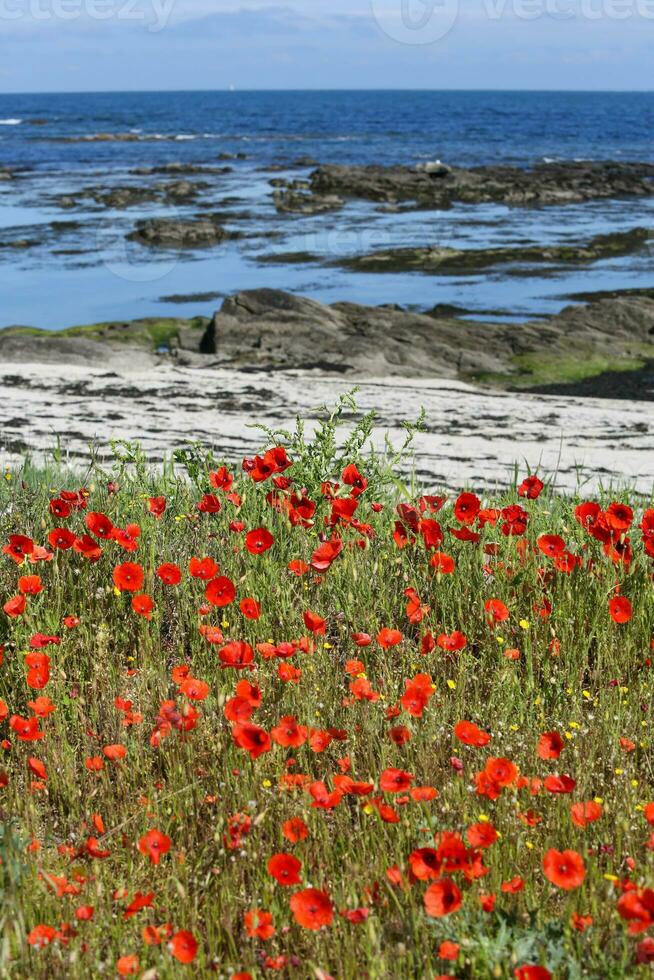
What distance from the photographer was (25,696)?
341 centimetres

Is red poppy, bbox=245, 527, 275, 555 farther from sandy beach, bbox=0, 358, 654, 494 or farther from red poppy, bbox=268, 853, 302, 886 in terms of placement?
sandy beach, bbox=0, 358, 654, 494

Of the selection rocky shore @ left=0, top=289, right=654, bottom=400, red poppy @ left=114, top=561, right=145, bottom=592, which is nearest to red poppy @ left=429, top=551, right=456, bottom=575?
red poppy @ left=114, top=561, right=145, bottom=592

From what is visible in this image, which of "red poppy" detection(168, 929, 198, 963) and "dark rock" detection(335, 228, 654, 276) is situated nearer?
"red poppy" detection(168, 929, 198, 963)

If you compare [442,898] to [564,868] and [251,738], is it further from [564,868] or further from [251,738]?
[251,738]

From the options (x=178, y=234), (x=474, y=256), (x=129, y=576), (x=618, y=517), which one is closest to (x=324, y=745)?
(x=129, y=576)

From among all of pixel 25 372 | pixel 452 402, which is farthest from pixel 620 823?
pixel 25 372

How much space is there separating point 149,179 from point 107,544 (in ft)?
150

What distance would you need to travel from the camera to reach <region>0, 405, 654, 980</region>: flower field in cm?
218

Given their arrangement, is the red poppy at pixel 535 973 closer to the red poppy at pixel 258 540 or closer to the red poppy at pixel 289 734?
the red poppy at pixel 289 734

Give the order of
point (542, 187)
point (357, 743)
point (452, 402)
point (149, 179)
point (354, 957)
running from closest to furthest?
point (354, 957) → point (357, 743) → point (452, 402) → point (542, 187) → point (149, 179)

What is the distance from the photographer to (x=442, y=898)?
194cm

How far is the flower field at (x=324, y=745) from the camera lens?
218 cm

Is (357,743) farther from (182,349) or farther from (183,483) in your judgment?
(182,349)

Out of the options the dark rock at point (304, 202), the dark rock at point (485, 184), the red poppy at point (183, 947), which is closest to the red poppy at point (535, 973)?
the red poppy at point (183, 947)
